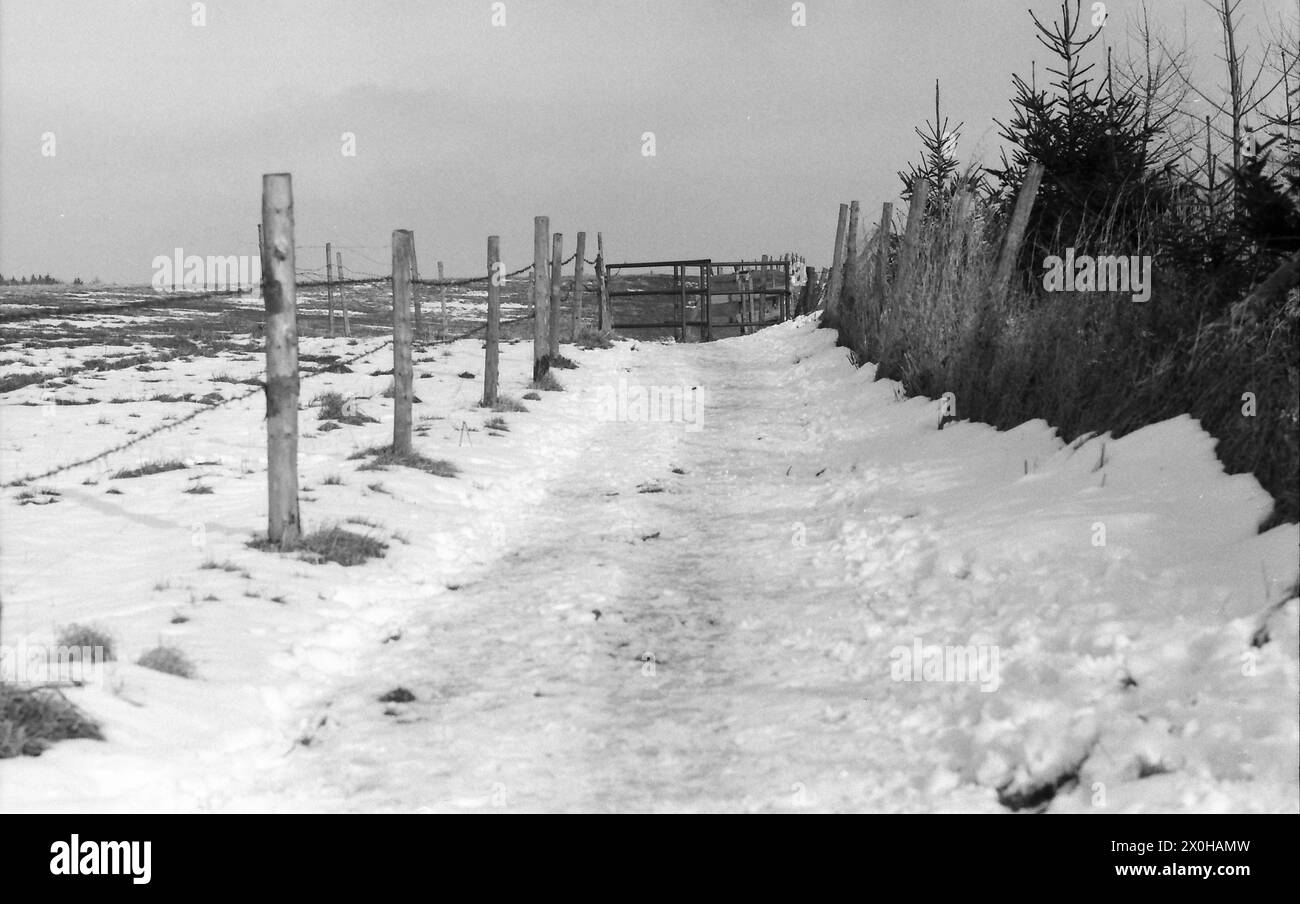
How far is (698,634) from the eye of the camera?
4.84 metres

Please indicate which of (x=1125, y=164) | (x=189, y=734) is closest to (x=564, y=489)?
(x=189, y=734)

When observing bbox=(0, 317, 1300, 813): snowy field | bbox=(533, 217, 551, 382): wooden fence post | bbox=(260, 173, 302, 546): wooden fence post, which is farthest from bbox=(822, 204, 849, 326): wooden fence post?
bbox=(260, 173, 302, 546): wooden fence post

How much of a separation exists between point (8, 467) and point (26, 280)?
5795 centimetres

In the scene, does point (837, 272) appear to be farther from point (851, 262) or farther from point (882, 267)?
point (882, 267)

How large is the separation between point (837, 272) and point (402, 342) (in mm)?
12774

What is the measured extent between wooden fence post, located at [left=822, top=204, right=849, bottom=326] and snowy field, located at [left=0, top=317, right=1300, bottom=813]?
36.5ft

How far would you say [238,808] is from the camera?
328 centimetres

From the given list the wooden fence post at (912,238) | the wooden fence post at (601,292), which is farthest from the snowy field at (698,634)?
the wooden fence post at (601,292)

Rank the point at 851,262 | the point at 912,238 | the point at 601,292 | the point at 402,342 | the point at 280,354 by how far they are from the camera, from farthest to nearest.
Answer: the point at 601,292 → the point at 851,262 → the point at 912,238 → the point at 402,342 → the point at 280,354

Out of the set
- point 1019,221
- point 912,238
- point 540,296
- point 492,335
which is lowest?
point 492,335

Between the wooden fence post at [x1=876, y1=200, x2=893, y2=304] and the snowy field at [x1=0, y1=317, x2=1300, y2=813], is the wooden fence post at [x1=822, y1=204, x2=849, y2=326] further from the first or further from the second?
the snowy field at [x1=0, y1=317, x2=1300, y2=813]

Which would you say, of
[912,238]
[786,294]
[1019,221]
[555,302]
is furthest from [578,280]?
[786,294]

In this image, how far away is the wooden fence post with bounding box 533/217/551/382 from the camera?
13531 mm
